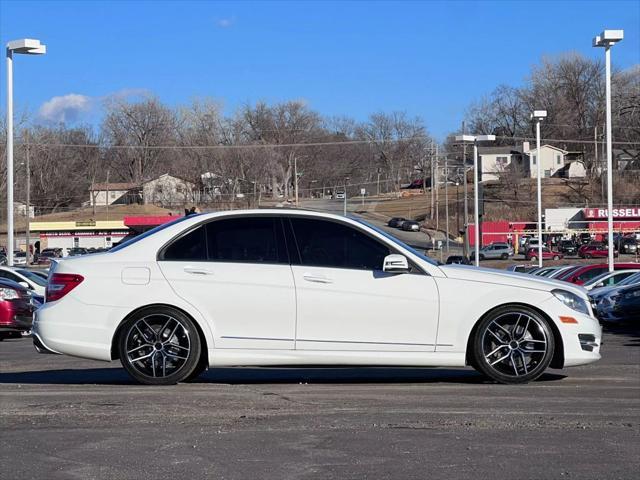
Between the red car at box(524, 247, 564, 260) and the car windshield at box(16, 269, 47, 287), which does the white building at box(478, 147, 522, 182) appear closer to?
the red car at box(524, 247, 564, 260)

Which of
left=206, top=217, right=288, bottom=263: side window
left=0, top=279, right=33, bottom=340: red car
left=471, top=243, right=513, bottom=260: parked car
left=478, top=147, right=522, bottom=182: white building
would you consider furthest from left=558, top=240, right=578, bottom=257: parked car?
left=206, top=217, right=288, bottom=263: side window

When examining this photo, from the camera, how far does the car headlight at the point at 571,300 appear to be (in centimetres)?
835

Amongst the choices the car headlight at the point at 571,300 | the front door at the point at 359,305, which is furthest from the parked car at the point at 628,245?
the front door at the point at 359,305

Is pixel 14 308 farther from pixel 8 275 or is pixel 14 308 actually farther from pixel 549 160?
pixel 549 160

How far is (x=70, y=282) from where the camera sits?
8195mm

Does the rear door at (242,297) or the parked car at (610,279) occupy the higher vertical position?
the rear door at (242,297)

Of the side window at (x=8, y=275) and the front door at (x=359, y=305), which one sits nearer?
the front door at (x=359, y=305)

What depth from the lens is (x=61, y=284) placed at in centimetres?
823

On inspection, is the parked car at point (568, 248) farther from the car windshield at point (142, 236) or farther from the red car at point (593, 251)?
the car windshield at point (142, 236)

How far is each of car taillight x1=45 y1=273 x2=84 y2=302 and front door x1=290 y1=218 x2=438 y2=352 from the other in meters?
1.95

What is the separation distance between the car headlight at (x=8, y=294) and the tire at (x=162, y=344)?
9642 millimetres

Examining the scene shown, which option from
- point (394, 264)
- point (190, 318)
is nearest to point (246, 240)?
point (190, 318)

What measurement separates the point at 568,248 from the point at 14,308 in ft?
204

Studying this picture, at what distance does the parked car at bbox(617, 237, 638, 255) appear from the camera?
241ft
